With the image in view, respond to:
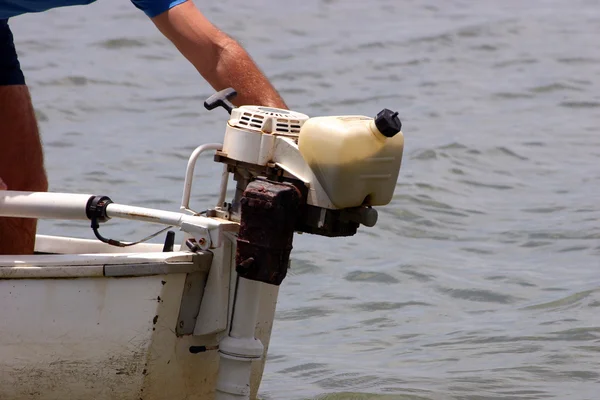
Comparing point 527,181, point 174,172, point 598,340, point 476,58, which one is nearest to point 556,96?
point 476,58

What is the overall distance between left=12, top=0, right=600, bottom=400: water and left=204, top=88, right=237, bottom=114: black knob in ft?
5.41

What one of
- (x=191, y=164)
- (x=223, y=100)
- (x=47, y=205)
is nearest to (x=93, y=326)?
(x=47, y=205)

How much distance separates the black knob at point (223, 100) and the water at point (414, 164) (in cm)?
165

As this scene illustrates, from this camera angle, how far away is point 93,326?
3.97 metres

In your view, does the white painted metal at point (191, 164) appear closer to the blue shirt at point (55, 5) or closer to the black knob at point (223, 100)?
the black knob at point (223, 100)

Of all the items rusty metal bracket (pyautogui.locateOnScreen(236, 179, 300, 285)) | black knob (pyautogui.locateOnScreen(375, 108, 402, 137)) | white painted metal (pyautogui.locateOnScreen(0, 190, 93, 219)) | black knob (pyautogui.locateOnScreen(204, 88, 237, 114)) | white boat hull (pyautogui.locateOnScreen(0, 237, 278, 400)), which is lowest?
white boat hull (pyautogui.locateOnScreen(0, 237, 278, 400))

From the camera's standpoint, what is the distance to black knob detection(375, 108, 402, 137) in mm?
3713

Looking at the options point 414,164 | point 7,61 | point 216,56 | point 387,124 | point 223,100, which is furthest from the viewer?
point 414,164

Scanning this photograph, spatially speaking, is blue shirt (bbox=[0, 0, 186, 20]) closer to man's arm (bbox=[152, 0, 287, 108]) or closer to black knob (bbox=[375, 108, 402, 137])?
man's arm (bbox=[152, 0, 287, 108])

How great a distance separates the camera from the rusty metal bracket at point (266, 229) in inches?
147

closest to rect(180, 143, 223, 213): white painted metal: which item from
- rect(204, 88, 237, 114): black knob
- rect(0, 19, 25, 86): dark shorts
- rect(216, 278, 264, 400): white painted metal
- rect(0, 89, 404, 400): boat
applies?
rect(0, 89, 404, 400): boat

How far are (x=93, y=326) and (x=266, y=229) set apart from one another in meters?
0.66

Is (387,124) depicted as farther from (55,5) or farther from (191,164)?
(55,5)

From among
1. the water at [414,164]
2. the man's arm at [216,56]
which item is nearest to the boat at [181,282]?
the man's arm at [216,56]
